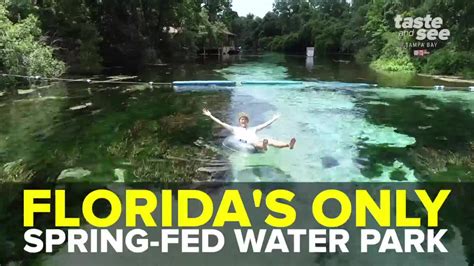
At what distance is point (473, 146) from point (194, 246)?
278 inches

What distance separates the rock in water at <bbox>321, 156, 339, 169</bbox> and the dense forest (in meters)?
12.9

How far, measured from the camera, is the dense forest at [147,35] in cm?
1930

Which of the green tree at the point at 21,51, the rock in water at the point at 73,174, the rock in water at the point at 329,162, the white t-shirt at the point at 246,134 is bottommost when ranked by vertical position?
the rock in water at the point at 73,174

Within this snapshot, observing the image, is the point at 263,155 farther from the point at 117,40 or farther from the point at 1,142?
the point at 117,40

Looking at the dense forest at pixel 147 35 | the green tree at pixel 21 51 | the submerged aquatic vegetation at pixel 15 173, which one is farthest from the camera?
the dense forest at pixel 147 35

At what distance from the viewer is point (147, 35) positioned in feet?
130

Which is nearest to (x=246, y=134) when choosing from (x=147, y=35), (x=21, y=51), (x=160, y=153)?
(x=160, y=153)

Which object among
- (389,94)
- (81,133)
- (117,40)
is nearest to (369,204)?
(81,133)

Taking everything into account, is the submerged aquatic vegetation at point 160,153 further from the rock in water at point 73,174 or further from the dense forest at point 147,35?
the dense forest at point 147,35

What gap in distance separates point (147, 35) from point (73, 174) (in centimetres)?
3311

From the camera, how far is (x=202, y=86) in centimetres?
2002

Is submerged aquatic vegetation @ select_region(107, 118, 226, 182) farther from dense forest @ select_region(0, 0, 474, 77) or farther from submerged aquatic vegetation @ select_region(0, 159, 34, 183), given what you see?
dense forest @ select_region(0, 0, 474, 77)

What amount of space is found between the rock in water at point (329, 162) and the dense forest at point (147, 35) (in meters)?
12.9

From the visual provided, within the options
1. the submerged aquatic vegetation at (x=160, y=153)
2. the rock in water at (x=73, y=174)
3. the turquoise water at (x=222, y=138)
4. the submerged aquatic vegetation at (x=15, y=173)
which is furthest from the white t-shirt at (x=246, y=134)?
the submerged aquatic vegetation at (x=15, y=173)
